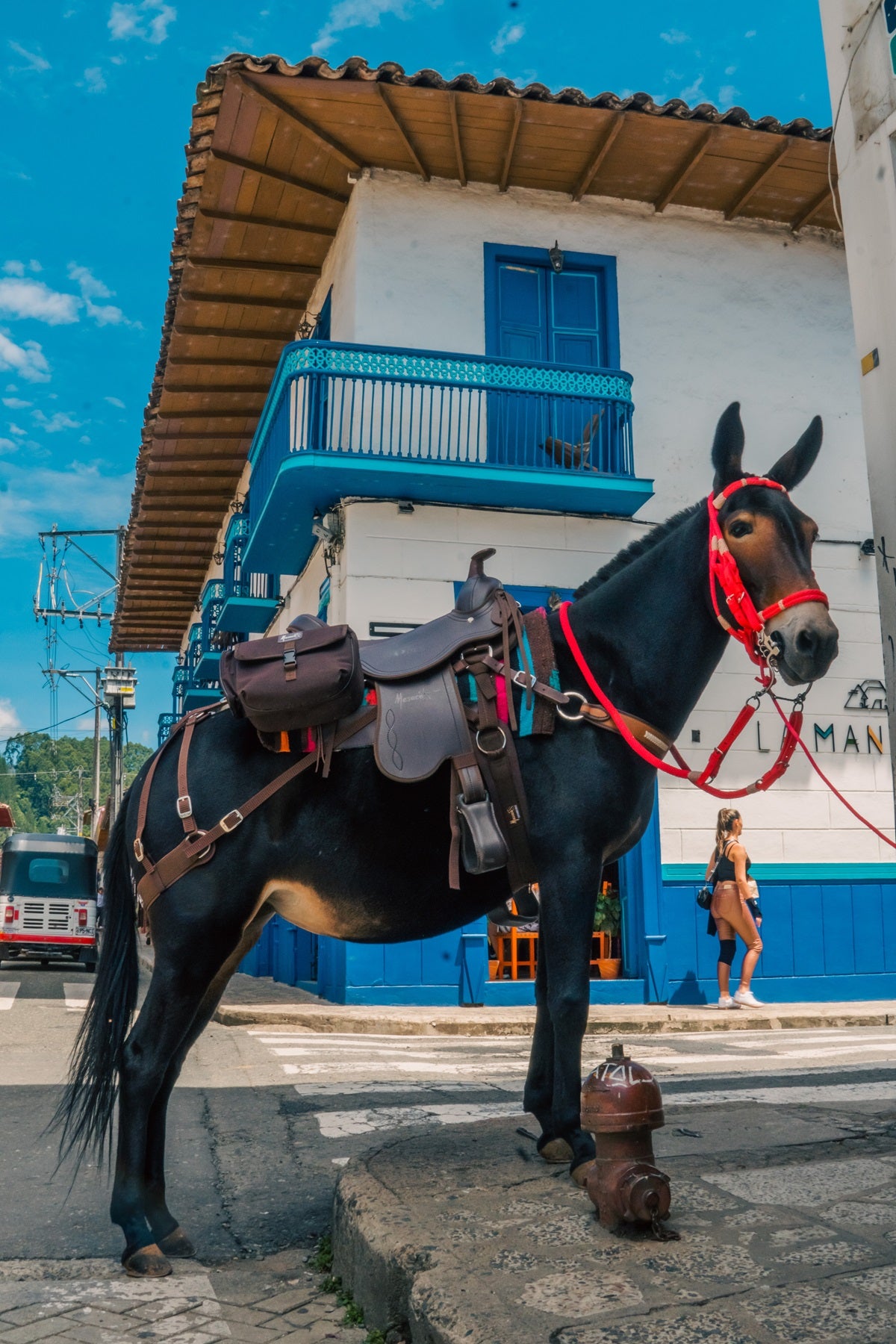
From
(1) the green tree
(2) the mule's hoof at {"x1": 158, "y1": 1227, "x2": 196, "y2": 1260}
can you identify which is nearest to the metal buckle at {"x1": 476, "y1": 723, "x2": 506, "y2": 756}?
(2) the mule's hoof at {"x1": 158, "y1": 1227, "x2": 196, "y2": 1260}

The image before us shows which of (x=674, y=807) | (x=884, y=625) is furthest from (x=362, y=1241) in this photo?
(x=674, y=807)

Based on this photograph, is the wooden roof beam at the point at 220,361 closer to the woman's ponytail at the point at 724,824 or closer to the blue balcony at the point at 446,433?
the blue balcony at the point at 446,433

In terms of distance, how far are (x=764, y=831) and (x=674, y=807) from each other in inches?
43.9

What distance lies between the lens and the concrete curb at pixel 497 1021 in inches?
417

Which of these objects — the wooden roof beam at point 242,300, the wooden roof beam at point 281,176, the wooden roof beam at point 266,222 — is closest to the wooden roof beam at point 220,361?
the wooden roof beam at point 242,300

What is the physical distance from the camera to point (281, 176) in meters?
13.2

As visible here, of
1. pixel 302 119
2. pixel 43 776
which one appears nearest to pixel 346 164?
pixel 302 119

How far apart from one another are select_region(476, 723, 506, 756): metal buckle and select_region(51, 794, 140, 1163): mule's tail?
1231 millimetres

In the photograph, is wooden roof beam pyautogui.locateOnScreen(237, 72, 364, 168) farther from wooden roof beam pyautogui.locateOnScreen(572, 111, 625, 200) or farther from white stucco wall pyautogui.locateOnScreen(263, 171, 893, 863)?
wooden roof beam pyautogui.locateOnScreen(572, 111, 625, 200)

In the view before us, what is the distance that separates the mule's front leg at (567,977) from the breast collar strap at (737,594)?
889mm

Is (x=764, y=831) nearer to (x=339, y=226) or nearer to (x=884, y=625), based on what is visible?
(x=339, y=226)

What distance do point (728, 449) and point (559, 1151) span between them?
2.33 metres

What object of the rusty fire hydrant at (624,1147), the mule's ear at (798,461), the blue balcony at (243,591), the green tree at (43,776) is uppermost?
the green tree at (43,776)

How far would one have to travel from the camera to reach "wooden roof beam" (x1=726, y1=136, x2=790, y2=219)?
1317 cm
